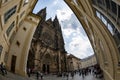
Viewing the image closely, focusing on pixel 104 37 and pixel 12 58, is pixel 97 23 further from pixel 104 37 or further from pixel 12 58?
pixel 12 58

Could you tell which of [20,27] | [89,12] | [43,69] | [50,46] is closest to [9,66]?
[20,27]

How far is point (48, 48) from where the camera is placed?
176 ft

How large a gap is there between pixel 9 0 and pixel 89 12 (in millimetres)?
5879

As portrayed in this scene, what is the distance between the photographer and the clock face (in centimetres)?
5464

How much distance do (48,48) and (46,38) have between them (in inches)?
138

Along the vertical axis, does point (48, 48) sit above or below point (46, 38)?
below

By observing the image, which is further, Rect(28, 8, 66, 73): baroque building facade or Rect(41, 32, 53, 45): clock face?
Rect(41, 32, 53, 45): clock face

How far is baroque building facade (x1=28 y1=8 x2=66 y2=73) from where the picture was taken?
47.5 metres

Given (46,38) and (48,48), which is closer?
(48,48)

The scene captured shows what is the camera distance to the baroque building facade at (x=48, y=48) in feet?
156

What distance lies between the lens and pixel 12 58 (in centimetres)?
2597

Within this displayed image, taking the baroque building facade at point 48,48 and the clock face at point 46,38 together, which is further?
the clock face at point 46,38

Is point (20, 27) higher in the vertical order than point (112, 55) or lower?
higher

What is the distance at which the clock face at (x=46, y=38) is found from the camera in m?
54.6
